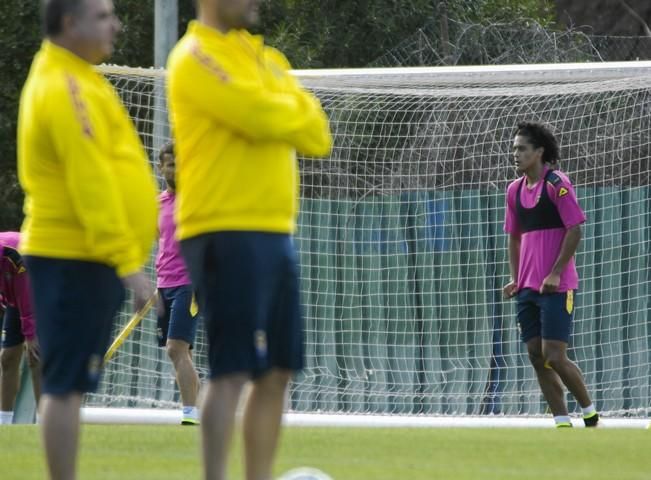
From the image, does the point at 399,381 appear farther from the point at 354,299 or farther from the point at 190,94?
the point at 190,94

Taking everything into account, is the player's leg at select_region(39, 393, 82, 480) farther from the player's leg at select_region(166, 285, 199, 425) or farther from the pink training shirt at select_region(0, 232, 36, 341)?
the pink training shirt at select_region(0, 232, 36, 341)

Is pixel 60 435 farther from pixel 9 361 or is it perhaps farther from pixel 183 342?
pixel 9 361

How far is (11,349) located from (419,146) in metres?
4.70

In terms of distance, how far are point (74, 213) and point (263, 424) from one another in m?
0.89

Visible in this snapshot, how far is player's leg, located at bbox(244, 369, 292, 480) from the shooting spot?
5.09 m

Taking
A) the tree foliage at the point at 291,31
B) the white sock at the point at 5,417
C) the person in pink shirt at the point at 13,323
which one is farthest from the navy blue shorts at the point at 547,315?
the tree foliage at the point at 291,31

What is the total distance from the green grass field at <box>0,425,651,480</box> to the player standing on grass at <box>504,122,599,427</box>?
40.3 inches

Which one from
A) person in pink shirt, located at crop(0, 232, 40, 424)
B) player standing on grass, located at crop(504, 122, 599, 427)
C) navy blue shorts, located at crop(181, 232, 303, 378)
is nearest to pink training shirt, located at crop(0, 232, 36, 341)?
person in pink shirt, located at crop(0, 232, 40, 424)

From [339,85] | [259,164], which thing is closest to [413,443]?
[259,164]

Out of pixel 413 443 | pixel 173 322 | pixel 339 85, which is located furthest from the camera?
pixel 339 85

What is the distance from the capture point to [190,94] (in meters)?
4.98

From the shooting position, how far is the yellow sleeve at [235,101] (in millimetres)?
4914

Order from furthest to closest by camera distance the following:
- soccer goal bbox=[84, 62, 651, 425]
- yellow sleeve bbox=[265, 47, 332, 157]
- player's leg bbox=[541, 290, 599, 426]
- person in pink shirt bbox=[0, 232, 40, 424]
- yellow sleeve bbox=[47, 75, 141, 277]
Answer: soccer goal bbox=[84, 62, 651, 425] < person in pink shirt bbox=[0, 232, 40, 424] < player's leg bbox=[541, 290, 599, 426] < yellow sleeve bbox=[265, 47, 332, 157] < yellow sleeve bbox=[47, 75, 141, 277]

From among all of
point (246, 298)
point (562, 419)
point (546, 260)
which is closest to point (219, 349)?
point (246, 298)
